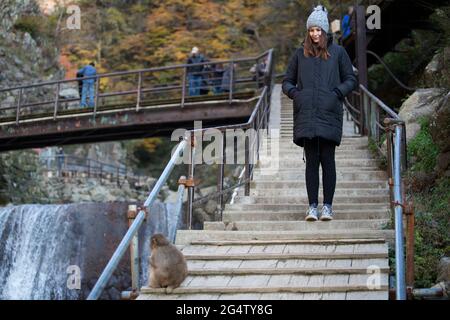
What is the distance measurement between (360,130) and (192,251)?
7555 millimetres

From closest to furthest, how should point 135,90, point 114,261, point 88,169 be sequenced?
point 114,261, point 135,90, point 88,169

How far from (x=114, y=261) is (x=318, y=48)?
3516mm

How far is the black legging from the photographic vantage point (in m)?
8.05

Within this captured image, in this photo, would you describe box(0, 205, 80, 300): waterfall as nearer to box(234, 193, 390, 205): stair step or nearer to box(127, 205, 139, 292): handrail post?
box(234, 193, 390, 205): stair step

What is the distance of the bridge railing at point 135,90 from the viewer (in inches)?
797

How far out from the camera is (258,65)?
69.1 feet

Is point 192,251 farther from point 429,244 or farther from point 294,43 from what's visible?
point 294,43

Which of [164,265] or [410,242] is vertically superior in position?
[410,242]

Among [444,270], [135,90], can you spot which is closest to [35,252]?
[135,90]

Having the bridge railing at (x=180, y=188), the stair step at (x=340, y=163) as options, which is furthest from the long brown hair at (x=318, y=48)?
the stair step at (x=340, y=163)

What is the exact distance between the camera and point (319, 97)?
7.96 meters

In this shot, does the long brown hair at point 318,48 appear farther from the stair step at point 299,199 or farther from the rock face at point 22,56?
the rock face at point 22,56

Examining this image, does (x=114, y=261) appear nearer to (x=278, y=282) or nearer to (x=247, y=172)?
(x=278, y=282)

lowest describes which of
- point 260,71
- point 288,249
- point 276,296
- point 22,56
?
point 276,296
